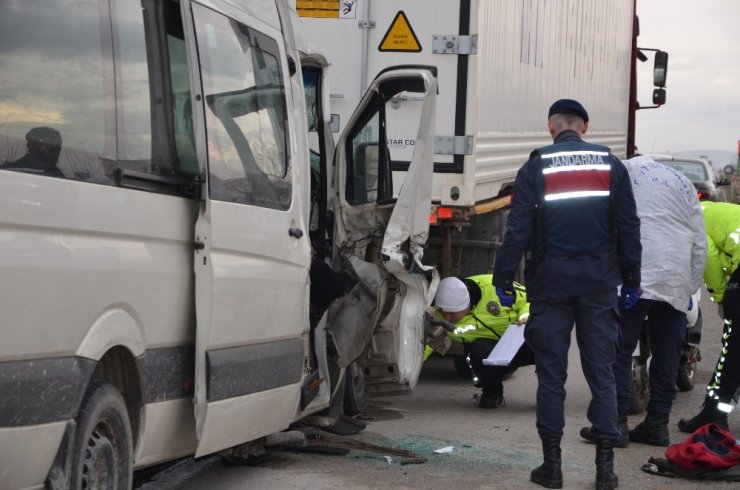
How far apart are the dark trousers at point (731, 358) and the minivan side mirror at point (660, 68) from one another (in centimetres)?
1118

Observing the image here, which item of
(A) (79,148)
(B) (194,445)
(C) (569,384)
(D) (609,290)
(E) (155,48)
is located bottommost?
(C) (569,384)

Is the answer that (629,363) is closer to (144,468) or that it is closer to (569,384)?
(569,384)

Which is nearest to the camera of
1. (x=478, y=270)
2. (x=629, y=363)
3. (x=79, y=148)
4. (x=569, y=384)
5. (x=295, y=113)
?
(x=79, y=148)

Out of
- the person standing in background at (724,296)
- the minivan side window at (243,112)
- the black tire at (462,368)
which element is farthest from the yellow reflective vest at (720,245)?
the minivan side window at (243,112)

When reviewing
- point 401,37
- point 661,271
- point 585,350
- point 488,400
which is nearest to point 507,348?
point 488,400

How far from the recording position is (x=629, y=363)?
7.91 metres

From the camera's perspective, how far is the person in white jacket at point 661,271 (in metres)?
7.77

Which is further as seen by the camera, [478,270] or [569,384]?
[478,270]

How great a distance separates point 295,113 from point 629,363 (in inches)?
109

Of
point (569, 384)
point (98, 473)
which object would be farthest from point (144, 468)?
point (569, 384)

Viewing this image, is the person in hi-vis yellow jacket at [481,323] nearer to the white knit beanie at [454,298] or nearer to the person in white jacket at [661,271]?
the white knit beanie at [454,298]

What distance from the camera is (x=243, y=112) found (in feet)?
19.3

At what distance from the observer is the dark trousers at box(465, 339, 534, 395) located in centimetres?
895

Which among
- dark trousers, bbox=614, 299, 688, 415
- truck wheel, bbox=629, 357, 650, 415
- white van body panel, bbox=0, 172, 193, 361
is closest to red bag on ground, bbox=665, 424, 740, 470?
dark trousers, bbox=614, 299, 688, 415
